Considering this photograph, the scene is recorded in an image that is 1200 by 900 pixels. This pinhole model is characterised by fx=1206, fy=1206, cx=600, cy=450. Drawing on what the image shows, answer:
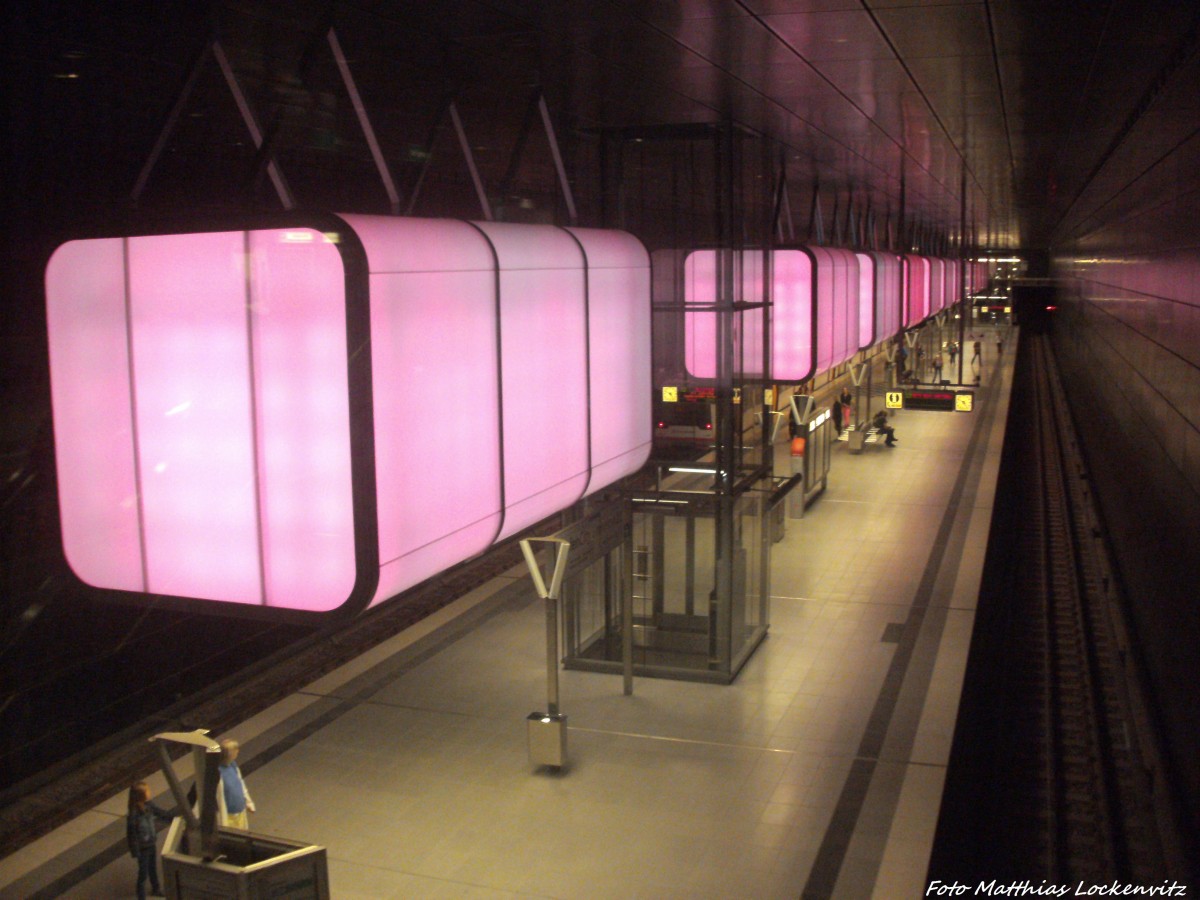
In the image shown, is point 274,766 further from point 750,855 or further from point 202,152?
point 202,152

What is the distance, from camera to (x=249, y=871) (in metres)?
4.59

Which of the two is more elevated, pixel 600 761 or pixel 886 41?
pixel 886 41

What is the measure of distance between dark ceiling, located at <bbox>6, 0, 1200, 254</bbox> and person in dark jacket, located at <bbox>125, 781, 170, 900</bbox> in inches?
127

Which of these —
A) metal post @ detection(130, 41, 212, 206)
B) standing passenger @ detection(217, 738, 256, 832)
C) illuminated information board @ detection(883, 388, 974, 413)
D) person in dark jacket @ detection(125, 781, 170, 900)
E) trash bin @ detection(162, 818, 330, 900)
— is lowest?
person in dark jacket @ detection(125, 781, 170, 900)

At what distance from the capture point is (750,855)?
736 centimetres

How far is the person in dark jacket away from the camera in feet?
22.1

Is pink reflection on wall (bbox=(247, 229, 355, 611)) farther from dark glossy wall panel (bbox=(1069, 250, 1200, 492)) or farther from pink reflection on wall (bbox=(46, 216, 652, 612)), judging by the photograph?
dark glossy wall panel (bbox=(1069, 250, 1200, 492))

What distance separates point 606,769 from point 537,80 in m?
4.89

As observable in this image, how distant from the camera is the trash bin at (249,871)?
462cm

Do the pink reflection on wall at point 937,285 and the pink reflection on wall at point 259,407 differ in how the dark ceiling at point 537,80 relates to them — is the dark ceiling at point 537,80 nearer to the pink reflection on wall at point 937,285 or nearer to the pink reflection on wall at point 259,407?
the pink reflection on wall at point 259,407

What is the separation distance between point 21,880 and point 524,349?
5.29 metres

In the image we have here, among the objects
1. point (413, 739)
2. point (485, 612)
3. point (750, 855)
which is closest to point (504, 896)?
point (750, 855)

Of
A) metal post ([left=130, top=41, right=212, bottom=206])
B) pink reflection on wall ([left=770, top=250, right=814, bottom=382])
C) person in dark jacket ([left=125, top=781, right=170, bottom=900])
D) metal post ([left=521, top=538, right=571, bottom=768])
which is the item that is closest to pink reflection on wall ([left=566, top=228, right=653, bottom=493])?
metal post ([left=130, top=41, right=212, bottom=206])

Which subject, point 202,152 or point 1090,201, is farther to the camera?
point 1090,201
